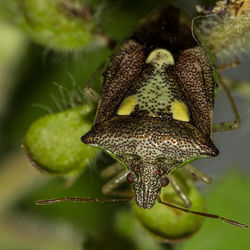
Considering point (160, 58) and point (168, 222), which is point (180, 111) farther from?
point (168, 222)

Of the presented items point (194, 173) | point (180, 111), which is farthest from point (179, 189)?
point (180, 111)

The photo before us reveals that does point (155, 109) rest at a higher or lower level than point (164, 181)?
higher

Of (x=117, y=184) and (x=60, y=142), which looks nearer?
(x=60, y=142)

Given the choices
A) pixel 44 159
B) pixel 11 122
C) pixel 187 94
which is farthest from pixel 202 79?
pixel 11 122

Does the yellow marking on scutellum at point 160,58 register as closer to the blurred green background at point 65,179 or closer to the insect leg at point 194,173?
the blurred green background at point 65,179

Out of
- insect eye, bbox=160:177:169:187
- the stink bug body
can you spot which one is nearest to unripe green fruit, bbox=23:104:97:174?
the stink bug body

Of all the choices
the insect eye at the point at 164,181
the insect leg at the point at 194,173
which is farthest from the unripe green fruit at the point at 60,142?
the insect leg at the point at 194,173

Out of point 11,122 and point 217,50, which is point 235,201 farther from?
point 11,122
